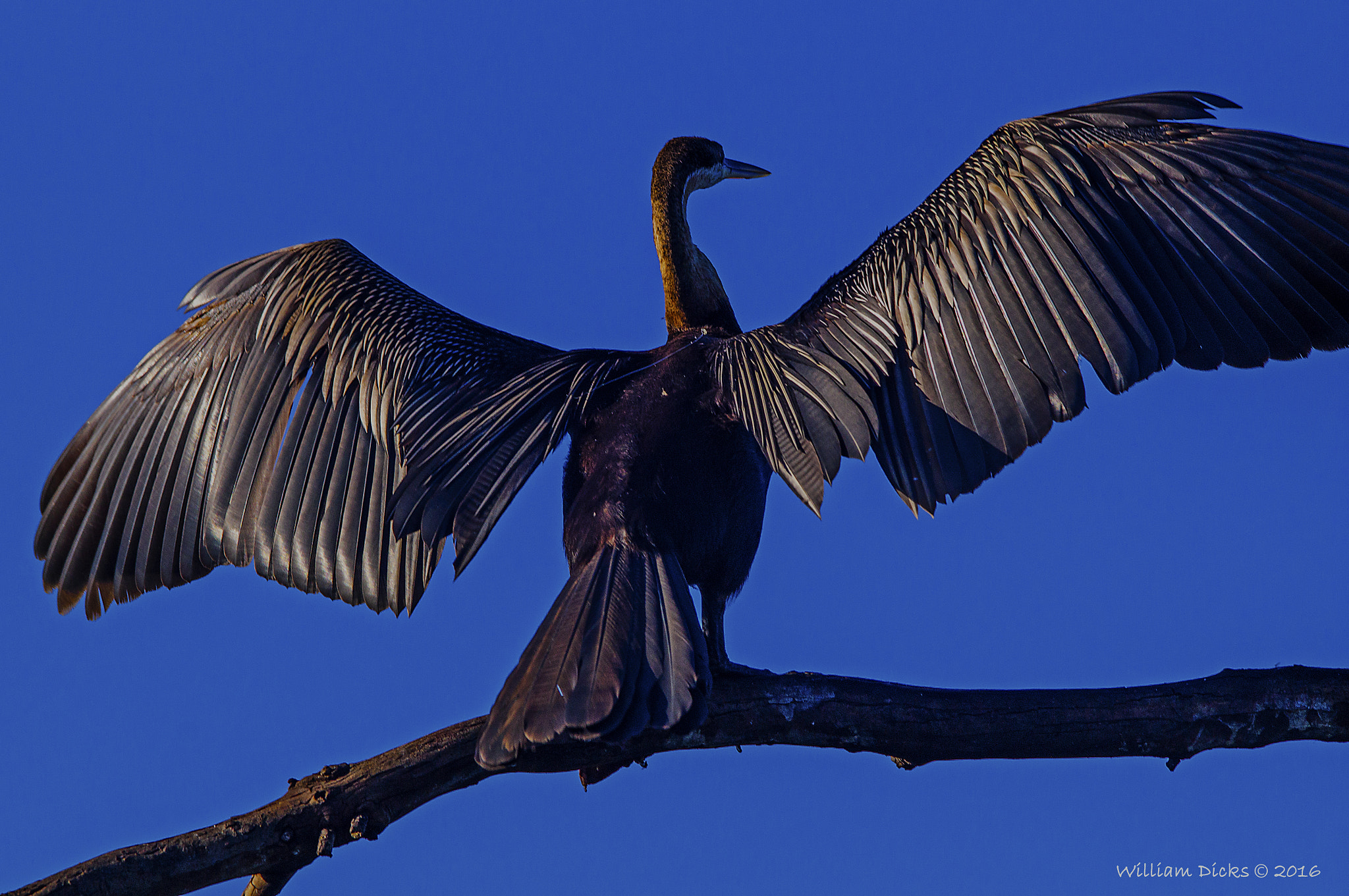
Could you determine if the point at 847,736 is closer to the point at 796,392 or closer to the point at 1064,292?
the point at 796,392

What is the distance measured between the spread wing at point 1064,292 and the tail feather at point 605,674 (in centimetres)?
67

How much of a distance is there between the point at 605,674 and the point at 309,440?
6.72ft

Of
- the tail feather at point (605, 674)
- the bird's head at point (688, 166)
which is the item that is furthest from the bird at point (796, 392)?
the bird's head at point (688, 166)

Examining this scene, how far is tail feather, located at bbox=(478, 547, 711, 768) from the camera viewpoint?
3068 millimetres

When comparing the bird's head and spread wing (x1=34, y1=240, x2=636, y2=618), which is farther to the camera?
the bird's head

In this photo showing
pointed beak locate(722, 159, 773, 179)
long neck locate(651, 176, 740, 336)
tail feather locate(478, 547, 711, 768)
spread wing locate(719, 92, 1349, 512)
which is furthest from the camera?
pointed beak locate(722, 159, 773, 179)

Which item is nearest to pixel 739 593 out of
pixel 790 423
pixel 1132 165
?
pixel 790 423

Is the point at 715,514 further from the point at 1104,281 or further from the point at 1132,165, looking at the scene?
the point at 1132,165

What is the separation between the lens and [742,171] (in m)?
6.14

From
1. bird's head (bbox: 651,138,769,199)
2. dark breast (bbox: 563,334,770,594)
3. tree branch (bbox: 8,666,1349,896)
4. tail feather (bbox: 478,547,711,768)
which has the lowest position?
tree branch (bbox: 8,666,1349,896)

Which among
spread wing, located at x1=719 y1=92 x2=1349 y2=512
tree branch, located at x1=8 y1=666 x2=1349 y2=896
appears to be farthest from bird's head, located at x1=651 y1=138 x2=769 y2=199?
tree branch, located at x1=8 y1=666 x2=1349 y2=896

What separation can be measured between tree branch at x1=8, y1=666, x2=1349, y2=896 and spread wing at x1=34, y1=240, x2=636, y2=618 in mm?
790

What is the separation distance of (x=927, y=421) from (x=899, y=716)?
935mm

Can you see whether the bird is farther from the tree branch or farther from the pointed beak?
the pointed beak
